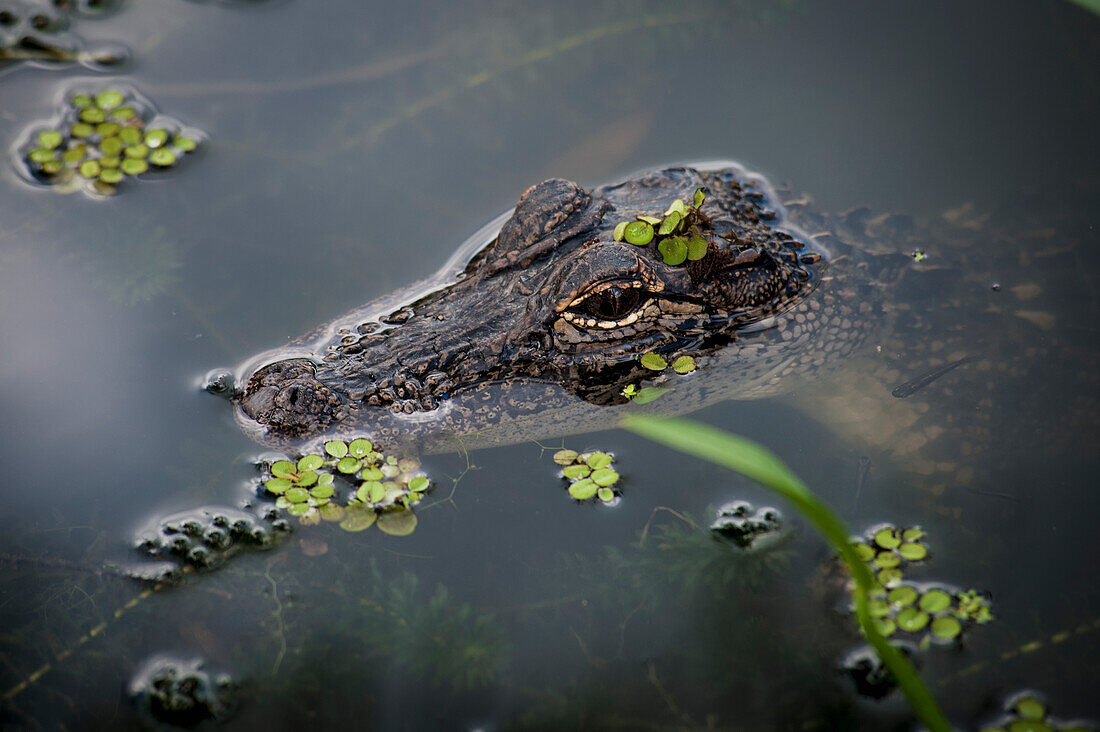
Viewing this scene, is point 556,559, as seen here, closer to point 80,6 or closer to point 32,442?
point 32,442

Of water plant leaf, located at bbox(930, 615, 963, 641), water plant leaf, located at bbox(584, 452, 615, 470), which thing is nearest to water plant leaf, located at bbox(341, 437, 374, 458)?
water plant leaf, located at bbox(584, 452, 615, 470)

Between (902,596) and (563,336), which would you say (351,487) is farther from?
(902,596)

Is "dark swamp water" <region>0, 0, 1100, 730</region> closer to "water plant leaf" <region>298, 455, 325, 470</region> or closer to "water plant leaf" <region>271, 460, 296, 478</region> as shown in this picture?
"water plant leaf" <region>271, 460, 296, 478</region>

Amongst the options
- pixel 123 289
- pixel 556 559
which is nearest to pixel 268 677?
pixel 556 559

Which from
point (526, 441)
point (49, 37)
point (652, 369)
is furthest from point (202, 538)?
point (49, 37)

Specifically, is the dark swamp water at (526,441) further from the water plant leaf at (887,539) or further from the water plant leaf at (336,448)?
the water plant leaf at (336,448)
